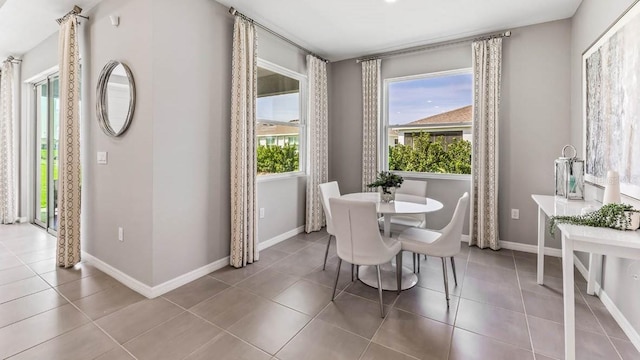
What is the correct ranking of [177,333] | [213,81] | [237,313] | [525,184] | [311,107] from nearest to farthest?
1. [177,333]
2. [237,313]
3. [213,81]
4. [525,184]
5. [311,107]

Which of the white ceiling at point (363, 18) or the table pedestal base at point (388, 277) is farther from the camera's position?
the white ceiling at point (363, 18)

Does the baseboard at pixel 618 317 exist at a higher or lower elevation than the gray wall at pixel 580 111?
lower

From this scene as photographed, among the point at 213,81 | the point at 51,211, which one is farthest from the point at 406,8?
the point at 51,211

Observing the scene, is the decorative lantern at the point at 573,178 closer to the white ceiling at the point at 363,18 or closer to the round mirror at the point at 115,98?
the white ceiling at the point at 363,18

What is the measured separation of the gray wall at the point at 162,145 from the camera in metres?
2.41

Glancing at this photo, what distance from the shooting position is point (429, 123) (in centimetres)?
414

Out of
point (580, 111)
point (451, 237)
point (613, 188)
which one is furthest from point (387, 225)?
point (580, 111)

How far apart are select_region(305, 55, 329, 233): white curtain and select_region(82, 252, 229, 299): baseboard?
5.22 ft

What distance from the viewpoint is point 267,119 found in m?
3.74

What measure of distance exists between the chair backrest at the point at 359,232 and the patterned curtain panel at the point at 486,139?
1.98m

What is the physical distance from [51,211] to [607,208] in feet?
19.8

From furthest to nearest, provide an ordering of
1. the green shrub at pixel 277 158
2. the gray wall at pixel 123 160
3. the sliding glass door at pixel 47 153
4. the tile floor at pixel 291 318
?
the sliding glass door at pixel 47 153 < the green shrub at pixel 277 158 < the gray wall at pixel 123 160 < the tile floor at pixel 291 318

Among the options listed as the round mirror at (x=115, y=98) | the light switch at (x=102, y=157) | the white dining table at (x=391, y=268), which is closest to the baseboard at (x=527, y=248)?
the white dining table at (x=391, y=268)

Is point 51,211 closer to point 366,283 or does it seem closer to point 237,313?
point 237,313
